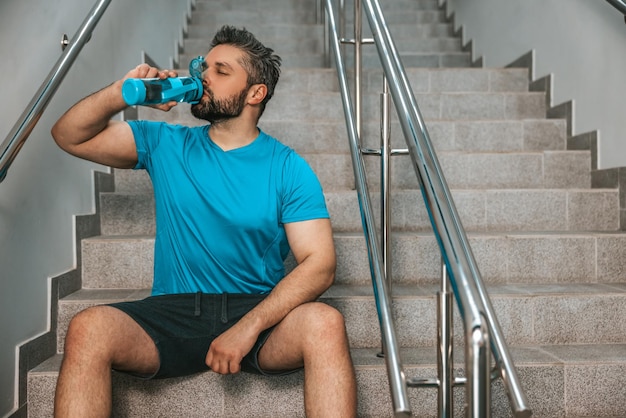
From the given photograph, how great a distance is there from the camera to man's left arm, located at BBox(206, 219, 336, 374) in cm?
128

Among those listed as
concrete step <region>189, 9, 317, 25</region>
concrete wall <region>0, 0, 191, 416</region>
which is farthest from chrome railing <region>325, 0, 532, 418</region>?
concrete step <region>189, 9, 317, 25</region>

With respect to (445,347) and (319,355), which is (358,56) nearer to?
(319,355)

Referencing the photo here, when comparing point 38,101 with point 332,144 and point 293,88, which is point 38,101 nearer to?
point 332,144

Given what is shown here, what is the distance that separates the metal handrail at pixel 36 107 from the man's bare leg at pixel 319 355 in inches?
27.4

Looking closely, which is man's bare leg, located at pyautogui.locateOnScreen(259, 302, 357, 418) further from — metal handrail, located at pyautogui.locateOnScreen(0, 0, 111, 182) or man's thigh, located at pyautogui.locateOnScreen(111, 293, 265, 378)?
metal handrail, located at pyautogui.locateOnScreen(0, 0, 111, 182)

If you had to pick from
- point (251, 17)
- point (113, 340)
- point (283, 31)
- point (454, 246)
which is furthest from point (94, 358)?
point (251, 17)

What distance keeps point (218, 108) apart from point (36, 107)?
42 cm

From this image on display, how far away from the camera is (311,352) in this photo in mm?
1246

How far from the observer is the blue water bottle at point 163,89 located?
121 cm

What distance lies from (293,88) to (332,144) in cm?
Result: 70

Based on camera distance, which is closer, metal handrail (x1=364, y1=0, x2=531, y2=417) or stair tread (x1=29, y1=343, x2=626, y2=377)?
metal handrail (x1=364, y1=0, x2=531, y2=417)

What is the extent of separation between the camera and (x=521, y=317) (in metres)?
1.74

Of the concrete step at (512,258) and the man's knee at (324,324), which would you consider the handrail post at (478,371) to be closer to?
the man's knee at (324,324)

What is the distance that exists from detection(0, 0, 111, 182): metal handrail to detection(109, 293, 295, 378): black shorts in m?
0.40
